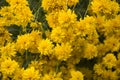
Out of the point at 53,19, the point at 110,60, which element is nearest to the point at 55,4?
the point at 53,19

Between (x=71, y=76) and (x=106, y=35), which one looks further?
(x=106, y=35)

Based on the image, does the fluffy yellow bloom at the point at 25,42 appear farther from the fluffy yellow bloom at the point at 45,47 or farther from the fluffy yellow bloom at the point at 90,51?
the fluffy yellow bloom at the point at 90,51

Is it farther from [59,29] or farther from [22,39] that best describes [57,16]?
[22,39]

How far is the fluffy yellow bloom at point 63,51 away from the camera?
182 cm

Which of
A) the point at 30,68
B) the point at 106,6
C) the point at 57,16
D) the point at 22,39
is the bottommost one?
the point at 30,68

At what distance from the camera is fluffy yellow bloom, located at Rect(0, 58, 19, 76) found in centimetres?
185

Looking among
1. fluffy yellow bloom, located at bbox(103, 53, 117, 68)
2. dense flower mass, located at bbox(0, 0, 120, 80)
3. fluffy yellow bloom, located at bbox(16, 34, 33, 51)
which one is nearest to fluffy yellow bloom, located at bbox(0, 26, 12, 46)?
dense flower mass, located at bbox(0, 0, 120, 80)

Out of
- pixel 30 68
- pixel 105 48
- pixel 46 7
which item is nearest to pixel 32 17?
pixel 46 7

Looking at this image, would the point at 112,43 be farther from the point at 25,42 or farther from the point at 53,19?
the point at 25,42

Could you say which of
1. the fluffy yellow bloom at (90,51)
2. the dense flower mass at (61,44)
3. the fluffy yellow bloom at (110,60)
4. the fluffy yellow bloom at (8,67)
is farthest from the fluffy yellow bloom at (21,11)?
the fluffy yellow bloom at (110,60)

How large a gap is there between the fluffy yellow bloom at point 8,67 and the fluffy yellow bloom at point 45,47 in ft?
0.46

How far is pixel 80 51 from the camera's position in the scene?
194cm

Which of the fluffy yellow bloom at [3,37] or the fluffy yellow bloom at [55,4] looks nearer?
the fluffy yellow bloom at [55,4]

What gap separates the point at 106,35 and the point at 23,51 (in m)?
0.45
